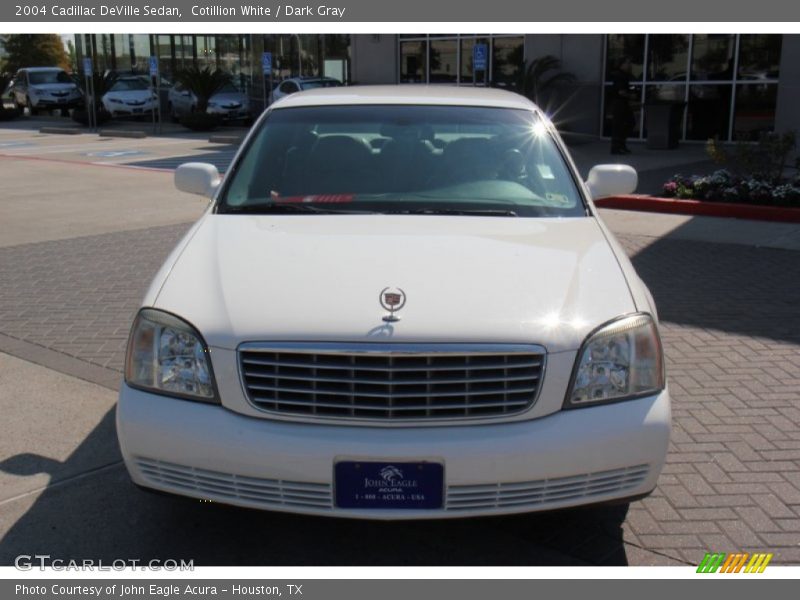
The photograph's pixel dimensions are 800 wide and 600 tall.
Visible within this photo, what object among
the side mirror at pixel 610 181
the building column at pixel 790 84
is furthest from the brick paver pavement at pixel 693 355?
the building column at pixel 790 84

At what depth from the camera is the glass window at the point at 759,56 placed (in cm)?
1847

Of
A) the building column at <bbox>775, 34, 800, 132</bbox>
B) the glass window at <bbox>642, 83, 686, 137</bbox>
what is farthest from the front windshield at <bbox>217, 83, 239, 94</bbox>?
the building column at <bbox>775, 34, 800, 132</bbox>

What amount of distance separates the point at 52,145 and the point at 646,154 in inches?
599

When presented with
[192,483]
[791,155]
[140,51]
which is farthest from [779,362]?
[140,51]

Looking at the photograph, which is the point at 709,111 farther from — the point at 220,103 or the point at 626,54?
the point at 220,103

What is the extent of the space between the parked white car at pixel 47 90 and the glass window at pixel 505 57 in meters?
18.0

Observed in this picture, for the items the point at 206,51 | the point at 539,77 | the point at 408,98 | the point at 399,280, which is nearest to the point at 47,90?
the point at 206,51

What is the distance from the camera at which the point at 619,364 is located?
10.4ft

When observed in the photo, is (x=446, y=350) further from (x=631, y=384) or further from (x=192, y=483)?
(x=192, y=483)

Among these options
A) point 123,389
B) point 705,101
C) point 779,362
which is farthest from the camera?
point 705,101

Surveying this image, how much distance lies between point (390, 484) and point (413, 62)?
23.3 metres

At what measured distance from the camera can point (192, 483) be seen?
3.11m

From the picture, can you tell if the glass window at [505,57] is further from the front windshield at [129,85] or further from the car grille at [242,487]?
the car grille at [242,487]

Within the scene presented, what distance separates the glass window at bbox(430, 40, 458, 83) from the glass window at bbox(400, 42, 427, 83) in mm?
301
